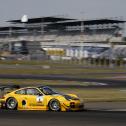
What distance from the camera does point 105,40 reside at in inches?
5207

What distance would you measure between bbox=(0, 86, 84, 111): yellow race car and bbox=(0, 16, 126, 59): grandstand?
81.0 meters

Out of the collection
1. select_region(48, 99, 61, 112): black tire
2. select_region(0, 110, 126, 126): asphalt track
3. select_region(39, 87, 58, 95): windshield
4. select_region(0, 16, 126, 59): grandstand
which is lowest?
select_region(0, 110, 126, 126): asphalt track

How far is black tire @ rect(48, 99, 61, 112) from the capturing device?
68.9 feet

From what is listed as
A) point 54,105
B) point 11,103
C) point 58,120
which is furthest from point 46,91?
point 58,120

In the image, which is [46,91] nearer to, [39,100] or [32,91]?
[39,100]

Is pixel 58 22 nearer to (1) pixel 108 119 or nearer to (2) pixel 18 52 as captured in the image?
(2) pixel 18 52

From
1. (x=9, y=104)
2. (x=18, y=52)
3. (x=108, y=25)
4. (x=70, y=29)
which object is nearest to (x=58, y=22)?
(x=70, y=29)

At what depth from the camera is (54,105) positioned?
69.5 ft

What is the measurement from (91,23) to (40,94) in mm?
118557

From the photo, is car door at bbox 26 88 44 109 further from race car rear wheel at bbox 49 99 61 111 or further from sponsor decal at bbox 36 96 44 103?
race car rear wheel at bbox 49 99 61 111

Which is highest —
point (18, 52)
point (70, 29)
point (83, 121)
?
point (70, 29)

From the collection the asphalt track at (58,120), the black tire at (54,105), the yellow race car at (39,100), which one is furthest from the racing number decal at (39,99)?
the asphalt track at (58,120)

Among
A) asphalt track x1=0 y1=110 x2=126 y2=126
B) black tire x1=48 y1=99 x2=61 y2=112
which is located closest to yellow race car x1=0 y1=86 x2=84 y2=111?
black tire x1=48 y1=99 x2=61 y2=112

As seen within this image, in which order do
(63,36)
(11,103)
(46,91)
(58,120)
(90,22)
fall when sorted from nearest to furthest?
(58,120) → (46,91) → (11,103) → (90,22) → (63,36)
